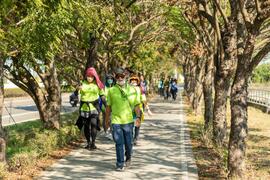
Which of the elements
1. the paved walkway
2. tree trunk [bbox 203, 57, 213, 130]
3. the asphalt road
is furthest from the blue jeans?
the asphalt road

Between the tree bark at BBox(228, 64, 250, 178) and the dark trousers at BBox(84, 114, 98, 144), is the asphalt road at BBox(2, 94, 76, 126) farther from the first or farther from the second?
the tree bark at BBox(228, 64, 250, 178)

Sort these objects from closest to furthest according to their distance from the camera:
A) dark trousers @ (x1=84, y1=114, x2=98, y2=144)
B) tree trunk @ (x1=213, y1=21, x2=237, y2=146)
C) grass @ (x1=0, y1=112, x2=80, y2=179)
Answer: grass @ (x1=0, y1=112, x2=80, y2=179)
tree trunk @ (x1=213, y1=21, x2=237, y2=146)
dark trousers @ (x1=84, y1=114, x2=98, y2=144)

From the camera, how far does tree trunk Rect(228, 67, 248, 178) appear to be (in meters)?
8.36

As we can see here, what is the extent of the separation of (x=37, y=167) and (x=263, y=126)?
13.6 m

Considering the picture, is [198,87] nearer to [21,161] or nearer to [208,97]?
[208,97]

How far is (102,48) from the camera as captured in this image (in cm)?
1989

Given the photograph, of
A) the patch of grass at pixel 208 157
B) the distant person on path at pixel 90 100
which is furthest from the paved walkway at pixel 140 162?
the distant person on path at pixel 90 100

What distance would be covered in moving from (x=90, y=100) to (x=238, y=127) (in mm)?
4034

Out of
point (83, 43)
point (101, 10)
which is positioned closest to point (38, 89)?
point (101, 10)

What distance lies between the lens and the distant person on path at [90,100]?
11.2 m

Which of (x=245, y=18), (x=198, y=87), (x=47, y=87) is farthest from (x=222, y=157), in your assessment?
(x=198, y=87)

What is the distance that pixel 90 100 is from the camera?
36.8 ft

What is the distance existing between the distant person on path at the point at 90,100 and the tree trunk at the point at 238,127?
12.6 ft

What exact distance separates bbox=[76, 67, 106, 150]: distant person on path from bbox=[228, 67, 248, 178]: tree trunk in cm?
384
